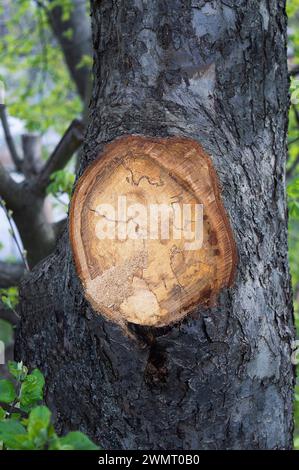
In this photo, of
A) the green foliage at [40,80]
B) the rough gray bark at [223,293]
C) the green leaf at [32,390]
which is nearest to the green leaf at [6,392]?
the green leaf at [32,390]

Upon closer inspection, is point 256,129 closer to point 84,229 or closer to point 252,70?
point 252,70

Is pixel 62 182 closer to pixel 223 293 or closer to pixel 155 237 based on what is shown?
pixel 155 237

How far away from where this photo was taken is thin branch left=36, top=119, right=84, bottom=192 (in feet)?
11.0

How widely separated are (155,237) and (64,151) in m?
2.00

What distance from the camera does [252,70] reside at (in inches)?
71.2

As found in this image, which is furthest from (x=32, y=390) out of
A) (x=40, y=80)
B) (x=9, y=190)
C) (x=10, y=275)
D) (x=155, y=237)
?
(x=40, y=80)

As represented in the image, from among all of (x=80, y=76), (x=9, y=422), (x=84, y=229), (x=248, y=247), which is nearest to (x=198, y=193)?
(x=248, y=247)

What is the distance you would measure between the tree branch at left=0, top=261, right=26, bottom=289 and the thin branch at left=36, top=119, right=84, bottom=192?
0.52 m

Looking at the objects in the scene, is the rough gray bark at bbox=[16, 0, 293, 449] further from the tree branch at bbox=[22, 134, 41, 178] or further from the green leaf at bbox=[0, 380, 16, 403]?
the tree branch at bbox=[22, 134, 41, 178]

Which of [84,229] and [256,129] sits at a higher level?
[256,129]

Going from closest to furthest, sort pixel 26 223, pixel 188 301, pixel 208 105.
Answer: pixel 188 301
pixel 208 105
pixel 26 223

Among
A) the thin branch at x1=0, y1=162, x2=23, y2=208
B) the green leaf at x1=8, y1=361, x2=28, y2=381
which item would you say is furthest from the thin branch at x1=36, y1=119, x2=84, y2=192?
the green leaf at x1=8, y1=361, x2=28, y2=381

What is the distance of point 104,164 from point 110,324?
450mm

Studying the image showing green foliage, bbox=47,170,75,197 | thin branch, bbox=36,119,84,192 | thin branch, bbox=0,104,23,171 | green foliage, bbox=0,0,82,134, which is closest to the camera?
green foliage, bbox=47,170,75,197
